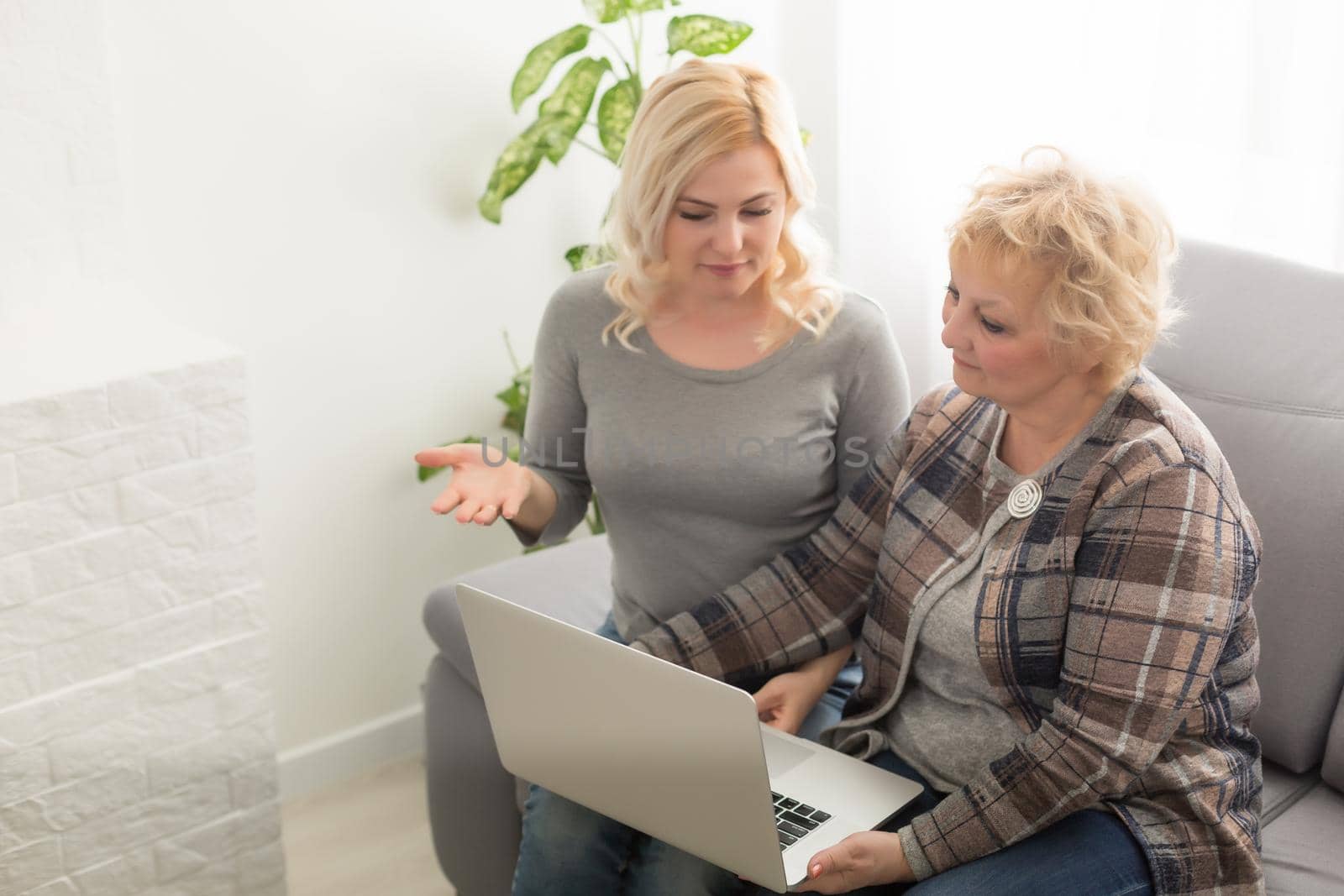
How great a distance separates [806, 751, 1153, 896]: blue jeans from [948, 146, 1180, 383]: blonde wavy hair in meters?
0.44

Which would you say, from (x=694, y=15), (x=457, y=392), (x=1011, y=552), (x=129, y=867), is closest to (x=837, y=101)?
(x=694, y=15)

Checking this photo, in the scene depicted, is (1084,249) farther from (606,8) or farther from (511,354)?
(511,354)

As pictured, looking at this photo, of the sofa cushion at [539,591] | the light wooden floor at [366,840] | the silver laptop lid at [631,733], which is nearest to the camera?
the silver laptop lid at [631,733]

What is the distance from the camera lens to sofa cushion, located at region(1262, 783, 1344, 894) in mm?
1407

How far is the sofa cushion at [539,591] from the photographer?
188 cm

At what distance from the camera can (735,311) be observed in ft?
5.55

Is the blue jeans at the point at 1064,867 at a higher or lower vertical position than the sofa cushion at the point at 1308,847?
higher

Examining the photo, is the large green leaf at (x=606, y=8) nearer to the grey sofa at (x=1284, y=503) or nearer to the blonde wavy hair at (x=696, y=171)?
the blonde wavy hair at (x=696, y=171)

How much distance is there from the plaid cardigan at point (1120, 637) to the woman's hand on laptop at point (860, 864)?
0.03m

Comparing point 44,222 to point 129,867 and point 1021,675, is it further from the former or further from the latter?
point 1021,675

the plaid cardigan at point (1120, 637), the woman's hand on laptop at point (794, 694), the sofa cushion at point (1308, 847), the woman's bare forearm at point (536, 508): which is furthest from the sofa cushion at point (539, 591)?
the sofa cushion at point (1308, 847)

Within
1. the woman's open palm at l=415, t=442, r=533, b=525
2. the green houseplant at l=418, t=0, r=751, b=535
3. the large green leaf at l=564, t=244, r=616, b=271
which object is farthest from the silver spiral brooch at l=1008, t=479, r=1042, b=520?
the large green leaf at l=564, t=244, r=616, b=271

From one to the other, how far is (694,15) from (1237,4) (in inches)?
31.6

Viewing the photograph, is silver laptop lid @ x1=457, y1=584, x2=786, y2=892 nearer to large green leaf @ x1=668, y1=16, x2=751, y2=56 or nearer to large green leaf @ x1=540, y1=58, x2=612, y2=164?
large green leaf @ x1=540, y1=58, x2=612, y2=164
